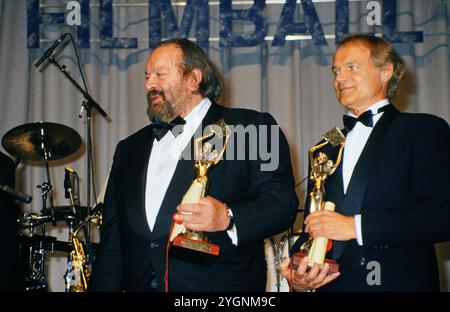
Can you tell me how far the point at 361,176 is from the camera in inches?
100

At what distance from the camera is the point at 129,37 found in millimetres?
6113

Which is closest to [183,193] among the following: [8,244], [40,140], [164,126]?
[164,126]

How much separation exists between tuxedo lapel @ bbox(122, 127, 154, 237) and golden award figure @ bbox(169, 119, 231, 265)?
30 centimetres

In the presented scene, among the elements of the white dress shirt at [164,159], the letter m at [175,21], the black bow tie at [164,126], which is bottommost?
the white dress shirt at [164,159]

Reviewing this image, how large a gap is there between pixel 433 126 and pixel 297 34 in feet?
11.4

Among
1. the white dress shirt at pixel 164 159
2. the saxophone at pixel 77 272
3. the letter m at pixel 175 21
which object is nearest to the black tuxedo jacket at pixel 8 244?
the white dress shirt at pixel 164 159

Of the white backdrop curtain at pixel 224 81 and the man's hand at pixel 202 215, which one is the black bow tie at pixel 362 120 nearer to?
the man's hand at pixel 202 215

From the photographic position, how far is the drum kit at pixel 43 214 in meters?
4.87

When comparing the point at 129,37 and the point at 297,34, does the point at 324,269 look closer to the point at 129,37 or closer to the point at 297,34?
the point at 297,34

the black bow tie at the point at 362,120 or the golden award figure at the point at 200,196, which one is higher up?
the black bow tie at the point at 362,120

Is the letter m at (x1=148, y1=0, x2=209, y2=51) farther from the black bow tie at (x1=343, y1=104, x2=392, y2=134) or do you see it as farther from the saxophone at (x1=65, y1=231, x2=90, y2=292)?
the black bow tie at (x1=343, y1=104, x2=392, y2=134)

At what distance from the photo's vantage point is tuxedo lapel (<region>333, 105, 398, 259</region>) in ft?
8.27

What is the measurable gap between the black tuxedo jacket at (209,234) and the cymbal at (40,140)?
97.6 inches
